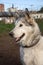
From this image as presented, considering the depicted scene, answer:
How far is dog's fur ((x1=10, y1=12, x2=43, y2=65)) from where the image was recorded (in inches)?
232

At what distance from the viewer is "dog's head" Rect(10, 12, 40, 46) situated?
5949mm

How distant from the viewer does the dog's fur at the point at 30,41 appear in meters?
5.89

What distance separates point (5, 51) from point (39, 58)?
4341mm

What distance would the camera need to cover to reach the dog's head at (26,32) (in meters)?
5.95

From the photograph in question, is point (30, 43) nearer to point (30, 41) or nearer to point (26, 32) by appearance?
point (30, 41)

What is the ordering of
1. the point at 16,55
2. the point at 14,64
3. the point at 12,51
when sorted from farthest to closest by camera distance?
the point at 12,51
the point at 16,55
the point at 14,64

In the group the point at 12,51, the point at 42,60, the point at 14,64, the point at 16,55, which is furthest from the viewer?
the point at 12,51

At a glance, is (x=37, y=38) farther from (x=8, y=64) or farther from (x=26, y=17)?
(x=8, y=64)

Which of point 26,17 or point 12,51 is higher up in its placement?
point 26,17

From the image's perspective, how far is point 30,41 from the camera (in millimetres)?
5969

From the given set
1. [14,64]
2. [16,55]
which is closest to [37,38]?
[14,64]

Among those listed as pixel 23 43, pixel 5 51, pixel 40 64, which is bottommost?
pixel 5 51

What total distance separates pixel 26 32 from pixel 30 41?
0.23 metres

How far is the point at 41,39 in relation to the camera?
6094mm
